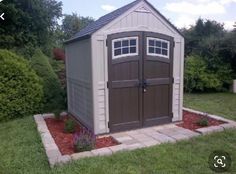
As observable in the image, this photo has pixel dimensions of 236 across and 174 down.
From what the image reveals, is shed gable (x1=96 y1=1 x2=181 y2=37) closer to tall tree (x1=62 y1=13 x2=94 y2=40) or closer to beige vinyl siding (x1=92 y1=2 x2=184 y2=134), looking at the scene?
beige vinyl siding (x1=92 y1=2 x2=184 y2=134)

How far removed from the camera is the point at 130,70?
502cm

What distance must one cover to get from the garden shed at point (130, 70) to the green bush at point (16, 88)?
1.81 metres

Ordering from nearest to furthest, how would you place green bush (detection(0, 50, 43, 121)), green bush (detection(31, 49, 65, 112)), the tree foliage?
green bush (detection(0, 50, 43, 121)) < green bush (detection(31, 49, 65, 112)) < the tree foliage

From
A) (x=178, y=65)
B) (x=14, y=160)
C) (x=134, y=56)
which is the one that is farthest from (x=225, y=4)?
(x=14, y=160)

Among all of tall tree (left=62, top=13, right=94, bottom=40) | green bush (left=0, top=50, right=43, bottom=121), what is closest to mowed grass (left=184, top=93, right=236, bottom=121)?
green bush (left=0, top=50, right=43, bottom=121)

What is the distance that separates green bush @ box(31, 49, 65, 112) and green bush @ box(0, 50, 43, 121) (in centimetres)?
35

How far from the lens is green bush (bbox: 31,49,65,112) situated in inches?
285

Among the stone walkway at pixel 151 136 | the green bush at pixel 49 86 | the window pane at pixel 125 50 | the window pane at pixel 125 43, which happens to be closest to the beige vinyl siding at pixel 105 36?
the window pane at pixel 125 43

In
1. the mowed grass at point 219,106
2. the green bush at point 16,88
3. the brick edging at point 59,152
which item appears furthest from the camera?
the mowed grass at point 219,106

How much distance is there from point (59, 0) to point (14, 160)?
46.1ft

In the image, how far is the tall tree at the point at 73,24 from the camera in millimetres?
33094

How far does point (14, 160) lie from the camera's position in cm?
386

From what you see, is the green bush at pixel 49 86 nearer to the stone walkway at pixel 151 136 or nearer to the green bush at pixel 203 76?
the stone walkway at pixel 151 136

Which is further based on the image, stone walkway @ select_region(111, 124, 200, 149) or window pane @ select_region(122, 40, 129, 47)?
window pane @ select_region(122, 40, 129, 47)
